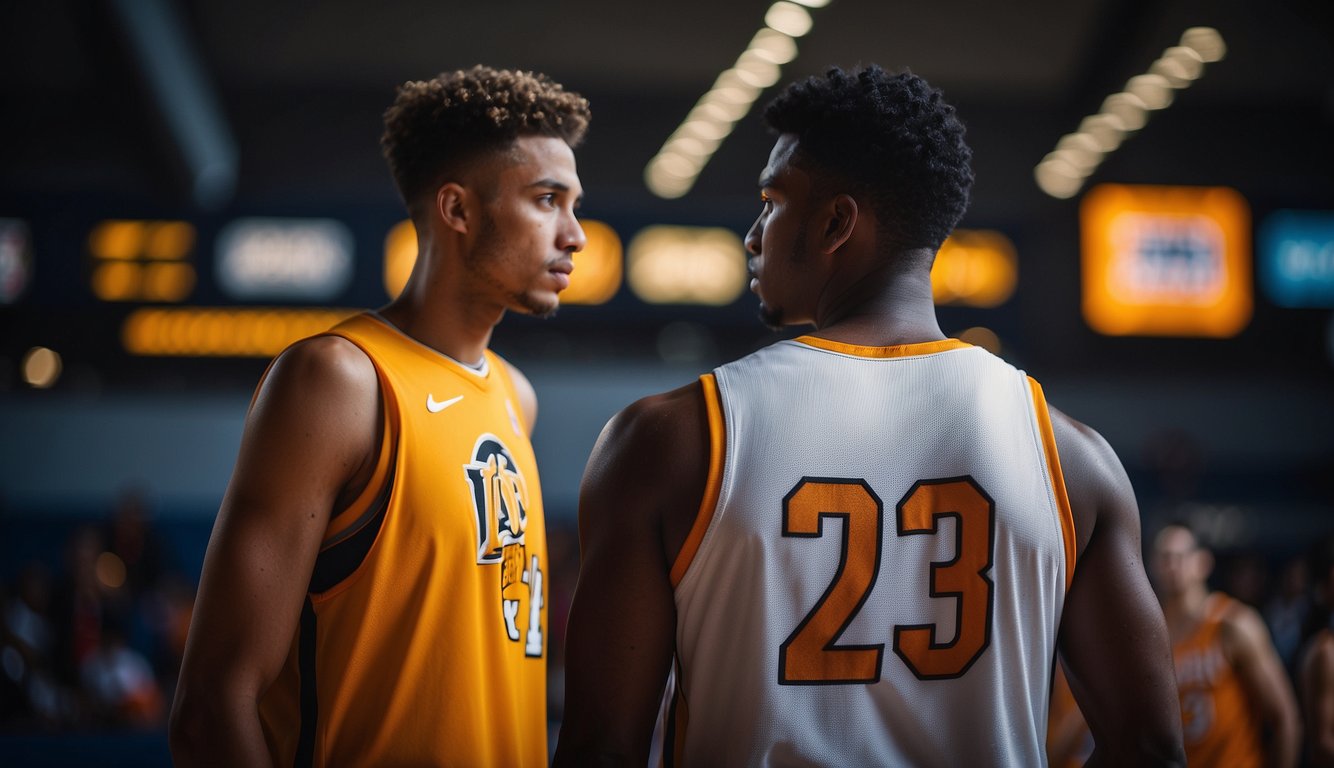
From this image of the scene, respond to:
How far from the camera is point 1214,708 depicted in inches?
177

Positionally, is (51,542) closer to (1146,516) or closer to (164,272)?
(164,272)

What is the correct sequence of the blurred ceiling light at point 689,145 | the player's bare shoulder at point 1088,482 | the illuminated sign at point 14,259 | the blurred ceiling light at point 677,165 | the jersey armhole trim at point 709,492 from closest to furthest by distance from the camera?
the jersey armhole trim at point 709,492
the player's bare shoulder at point 1088,482
the illuminated sign at point 14,259
the blurred ceiling light at point 689,145
the blurred ceiling light at point 677,165

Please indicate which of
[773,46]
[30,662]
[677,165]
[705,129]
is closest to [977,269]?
[773,46]

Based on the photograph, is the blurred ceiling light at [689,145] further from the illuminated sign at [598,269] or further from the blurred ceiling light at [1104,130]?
the blurred ceiling light at [1104,130]

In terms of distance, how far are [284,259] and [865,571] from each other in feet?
18.4

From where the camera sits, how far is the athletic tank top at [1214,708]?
445 centimetres

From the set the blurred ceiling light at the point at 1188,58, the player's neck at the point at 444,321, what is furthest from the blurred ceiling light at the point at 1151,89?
the player's neck at the point at 444,321

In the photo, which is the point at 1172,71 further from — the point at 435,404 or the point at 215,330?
the point at 435,404

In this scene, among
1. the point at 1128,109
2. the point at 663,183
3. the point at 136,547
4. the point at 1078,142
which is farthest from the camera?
the point at 663,183

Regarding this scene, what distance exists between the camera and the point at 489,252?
2.40 m

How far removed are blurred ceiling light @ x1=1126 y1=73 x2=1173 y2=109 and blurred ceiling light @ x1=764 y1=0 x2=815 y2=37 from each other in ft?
7.49

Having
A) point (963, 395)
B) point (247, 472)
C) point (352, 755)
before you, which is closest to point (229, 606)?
point (247, 472)

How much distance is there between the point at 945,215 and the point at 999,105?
24.8 ft

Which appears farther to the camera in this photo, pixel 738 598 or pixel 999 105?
pixel 999 105
